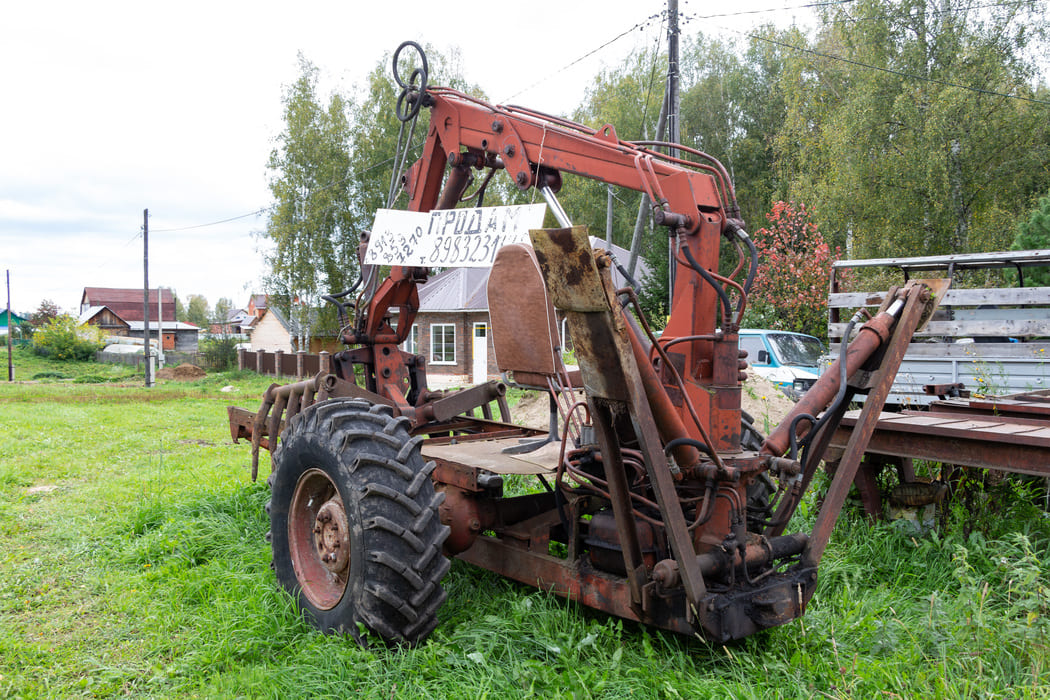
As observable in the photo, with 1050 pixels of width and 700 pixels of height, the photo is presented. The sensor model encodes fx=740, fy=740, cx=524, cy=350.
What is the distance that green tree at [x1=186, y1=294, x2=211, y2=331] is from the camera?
119787 millimetres

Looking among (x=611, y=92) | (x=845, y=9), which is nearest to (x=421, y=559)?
(x=845, y=9)

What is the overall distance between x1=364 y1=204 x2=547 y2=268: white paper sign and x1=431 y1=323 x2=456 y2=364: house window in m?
23.2

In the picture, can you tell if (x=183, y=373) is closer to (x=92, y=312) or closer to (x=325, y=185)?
(x=325, y=185)

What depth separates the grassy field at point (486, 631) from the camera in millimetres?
3020

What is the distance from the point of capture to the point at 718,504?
322 centimetres

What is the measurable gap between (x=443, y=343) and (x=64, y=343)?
29.0m

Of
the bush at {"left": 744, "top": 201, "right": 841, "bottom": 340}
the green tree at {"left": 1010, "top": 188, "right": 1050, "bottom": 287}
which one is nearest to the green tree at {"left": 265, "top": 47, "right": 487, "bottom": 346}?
the bush at {"left": 744, "top": 201, "right": 841, "bottom": 340}

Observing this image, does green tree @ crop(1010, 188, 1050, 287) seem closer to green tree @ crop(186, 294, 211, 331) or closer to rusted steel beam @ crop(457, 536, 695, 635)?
rusted steel beam @ crop(457, 536, 695, 635)

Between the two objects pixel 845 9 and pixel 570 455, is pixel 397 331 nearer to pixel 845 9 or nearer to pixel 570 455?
pixel 570 455

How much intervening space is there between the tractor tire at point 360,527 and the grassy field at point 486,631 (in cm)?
15

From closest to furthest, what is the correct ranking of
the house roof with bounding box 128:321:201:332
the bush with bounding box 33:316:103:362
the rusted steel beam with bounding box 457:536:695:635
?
the rusted steel beam with bounding box 457:536:695:635, the bush with bounding box 33:316:103:362, the house roof with bounding box 128:321:201:332

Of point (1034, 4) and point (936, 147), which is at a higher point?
point (1034, 4)

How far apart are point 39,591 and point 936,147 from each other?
64.3 ft

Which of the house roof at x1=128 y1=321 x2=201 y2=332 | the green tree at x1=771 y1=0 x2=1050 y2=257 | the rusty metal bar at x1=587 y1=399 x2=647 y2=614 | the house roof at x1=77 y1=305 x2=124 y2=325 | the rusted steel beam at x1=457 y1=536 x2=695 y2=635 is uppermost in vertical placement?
the green tree at x1=771 y1=0 x2=1050 y2=257
